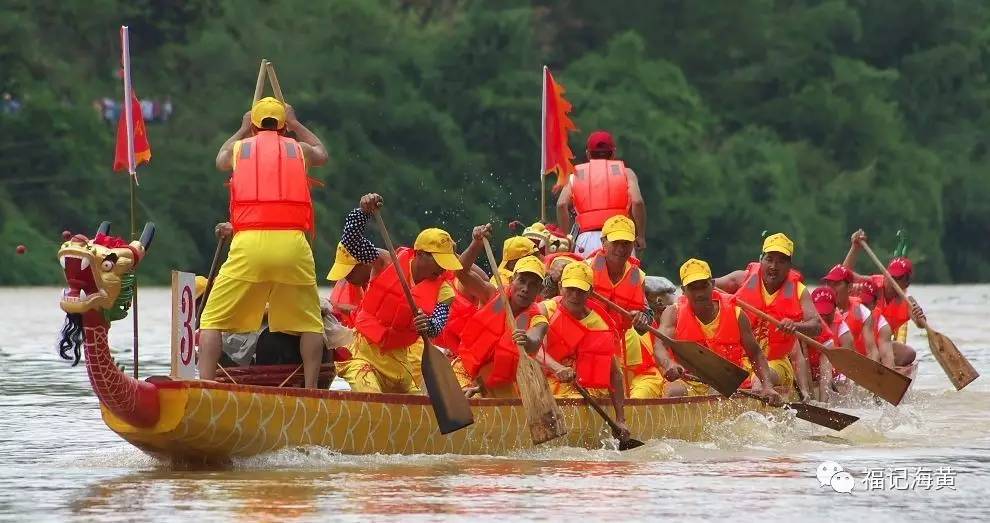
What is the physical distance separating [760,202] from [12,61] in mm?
14912

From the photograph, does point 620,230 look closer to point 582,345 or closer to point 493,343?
point 582,345

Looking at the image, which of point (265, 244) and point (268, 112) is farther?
point (268, 112)

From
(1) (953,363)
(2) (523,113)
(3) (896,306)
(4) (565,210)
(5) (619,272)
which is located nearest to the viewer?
(5) (619,272)

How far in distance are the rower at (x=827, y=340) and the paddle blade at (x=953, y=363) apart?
0.81 meters

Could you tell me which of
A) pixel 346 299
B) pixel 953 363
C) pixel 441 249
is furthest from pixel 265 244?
pixel 953 363

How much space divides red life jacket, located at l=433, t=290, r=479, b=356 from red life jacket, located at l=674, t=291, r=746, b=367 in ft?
3.97

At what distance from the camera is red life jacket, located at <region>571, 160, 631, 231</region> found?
51.8 ft

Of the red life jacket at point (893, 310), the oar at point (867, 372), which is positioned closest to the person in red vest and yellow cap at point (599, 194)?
the oar at point (867, 372)

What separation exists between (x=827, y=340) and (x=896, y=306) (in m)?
Result: 2.10

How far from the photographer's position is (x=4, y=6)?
40562 millimetres

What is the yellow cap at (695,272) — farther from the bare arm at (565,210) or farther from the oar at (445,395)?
the bare arm at (565,210)

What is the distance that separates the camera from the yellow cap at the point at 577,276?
12539mm

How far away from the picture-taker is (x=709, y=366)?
525 inches

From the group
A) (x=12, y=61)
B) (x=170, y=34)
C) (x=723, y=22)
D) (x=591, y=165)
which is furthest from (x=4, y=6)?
(x=591, y=165)
